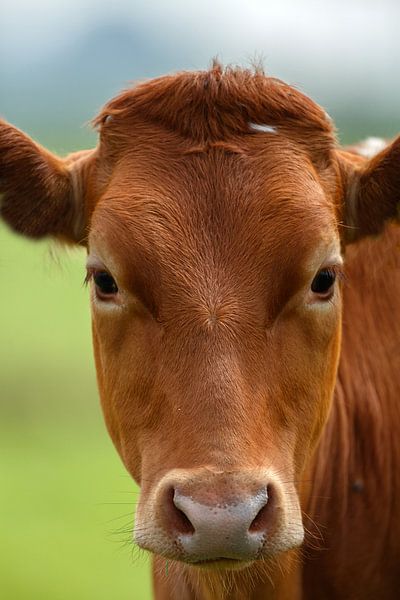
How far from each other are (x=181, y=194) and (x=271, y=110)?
2.01 ft

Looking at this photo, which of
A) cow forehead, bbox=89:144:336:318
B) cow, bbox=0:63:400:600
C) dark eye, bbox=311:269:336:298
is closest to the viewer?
cow, bbox=0:63:400:600

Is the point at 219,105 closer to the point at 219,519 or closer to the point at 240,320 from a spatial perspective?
the point at 240,320

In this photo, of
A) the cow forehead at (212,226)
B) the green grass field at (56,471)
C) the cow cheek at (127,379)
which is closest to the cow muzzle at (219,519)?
the cow cheek at (127,379)

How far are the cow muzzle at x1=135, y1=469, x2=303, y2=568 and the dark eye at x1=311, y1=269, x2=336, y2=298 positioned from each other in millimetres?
925

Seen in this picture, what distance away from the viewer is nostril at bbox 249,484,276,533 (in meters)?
4.46

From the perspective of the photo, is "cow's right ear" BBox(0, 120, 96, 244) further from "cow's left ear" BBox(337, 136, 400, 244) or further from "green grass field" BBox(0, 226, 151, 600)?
"cow's left ear" BBox(337, 136, 400, 244)

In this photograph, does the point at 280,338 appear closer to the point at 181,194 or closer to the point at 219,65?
the point at 181,194

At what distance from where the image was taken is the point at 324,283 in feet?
17.1

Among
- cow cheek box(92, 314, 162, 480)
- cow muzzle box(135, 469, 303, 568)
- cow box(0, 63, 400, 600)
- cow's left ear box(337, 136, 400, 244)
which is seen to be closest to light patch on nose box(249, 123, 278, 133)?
cow box(0, 63, 400, 600)

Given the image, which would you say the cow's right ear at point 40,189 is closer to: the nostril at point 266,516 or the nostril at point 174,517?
the nostril at point 174,517

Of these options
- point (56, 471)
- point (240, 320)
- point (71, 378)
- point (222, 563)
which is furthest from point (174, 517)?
point (71, 378)

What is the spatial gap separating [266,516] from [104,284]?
1.29 metres

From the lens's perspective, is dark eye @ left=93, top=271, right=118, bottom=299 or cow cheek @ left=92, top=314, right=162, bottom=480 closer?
cow cheek @ left=92, top=314, right=162, bottom=480

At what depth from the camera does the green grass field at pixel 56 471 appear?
11.8 m
